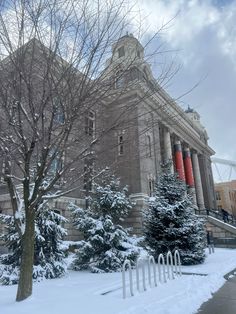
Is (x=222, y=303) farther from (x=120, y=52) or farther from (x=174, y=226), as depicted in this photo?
(x=174, y=226)

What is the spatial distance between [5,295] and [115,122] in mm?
5511

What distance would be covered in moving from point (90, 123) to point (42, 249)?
19.7 feet

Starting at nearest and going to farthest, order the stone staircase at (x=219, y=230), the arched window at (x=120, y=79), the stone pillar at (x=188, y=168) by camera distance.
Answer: the arched window at (x=120, y=79) → the stone staircase at (x=219, y=230) → the stone pillar at (x=188, y=168)

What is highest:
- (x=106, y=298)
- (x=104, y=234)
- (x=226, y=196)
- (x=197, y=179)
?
(x=226, y=196)

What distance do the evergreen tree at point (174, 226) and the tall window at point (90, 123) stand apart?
8.72 meters

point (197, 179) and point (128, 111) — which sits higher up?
point (197, 179)

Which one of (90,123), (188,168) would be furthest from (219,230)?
(90,123)

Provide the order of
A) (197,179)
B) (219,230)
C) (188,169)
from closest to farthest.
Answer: (219,230)
(188,169)
(197,179)

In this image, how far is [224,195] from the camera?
92.8 metres

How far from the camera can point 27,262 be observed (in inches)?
275

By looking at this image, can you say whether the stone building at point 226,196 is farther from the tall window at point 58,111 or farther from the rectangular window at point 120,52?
the tall window at point 58,111

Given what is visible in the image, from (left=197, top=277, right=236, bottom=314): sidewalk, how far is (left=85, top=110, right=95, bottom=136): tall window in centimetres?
516

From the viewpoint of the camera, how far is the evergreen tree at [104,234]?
13078mm

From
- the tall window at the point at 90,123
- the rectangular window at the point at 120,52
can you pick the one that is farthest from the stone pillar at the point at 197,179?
the rectangular window at the point at 120,52
